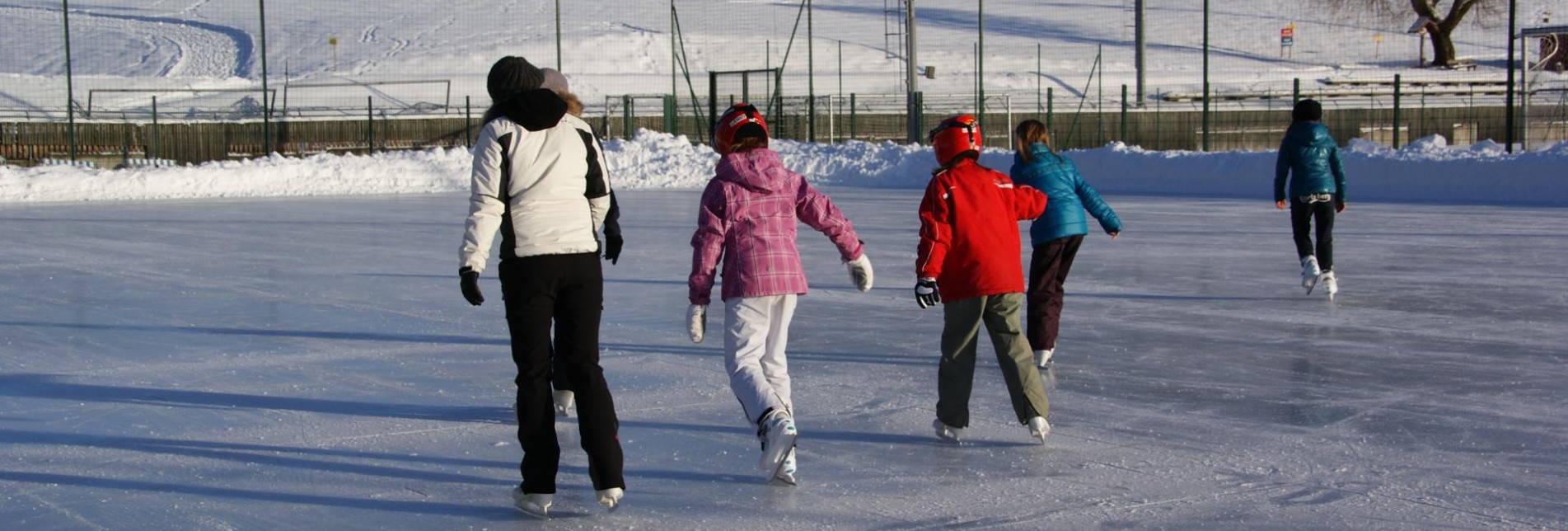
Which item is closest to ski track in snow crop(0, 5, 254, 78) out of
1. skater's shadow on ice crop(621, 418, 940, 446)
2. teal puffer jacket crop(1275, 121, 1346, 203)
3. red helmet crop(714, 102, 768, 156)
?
teal puffer jacket crop(1275, 121, 1346, 203)

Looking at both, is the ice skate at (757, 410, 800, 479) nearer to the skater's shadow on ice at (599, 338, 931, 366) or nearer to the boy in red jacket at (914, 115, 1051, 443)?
the boy in red jacket at (914, 115, 1051, 443)

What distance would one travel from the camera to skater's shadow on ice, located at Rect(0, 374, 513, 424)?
5.55m

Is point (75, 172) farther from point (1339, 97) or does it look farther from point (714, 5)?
point (714, 5)

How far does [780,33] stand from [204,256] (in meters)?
45.2

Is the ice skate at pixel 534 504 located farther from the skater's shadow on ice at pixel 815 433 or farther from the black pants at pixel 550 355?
the skater's shadow on ice at pixel 815 433

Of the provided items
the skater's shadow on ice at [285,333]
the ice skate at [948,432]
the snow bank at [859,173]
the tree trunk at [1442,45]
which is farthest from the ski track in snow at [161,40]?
the ice skate at [948,432]

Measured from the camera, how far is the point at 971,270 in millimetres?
4855

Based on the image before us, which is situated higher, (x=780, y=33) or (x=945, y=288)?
(x=780, y=33)

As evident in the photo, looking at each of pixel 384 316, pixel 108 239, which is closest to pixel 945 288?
pixel 384 316

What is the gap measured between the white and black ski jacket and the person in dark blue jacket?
19.0 ft

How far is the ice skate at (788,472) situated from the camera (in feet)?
14.3

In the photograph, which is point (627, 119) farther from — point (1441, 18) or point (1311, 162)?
point (1441, 18)

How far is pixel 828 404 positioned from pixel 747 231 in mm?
1421

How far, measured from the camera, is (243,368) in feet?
21.7
